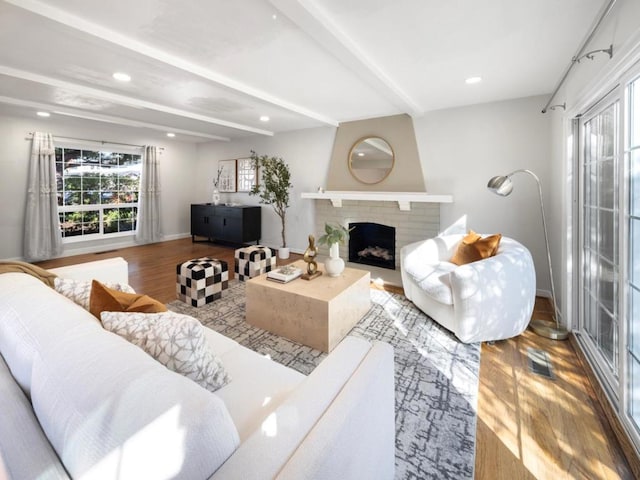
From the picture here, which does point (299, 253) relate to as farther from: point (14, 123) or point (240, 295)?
point (14, 123)

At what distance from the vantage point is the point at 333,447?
2.52ft

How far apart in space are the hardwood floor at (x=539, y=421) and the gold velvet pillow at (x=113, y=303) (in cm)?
165

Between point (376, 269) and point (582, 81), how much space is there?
309cm

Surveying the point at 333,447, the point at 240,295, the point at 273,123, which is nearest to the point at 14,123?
the point at 273,123

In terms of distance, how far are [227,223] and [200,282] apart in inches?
120

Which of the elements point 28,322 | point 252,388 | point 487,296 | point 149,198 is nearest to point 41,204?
point 149,198

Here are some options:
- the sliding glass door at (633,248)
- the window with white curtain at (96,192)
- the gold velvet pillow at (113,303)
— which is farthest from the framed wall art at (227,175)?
the sliding glass door at (633,248)

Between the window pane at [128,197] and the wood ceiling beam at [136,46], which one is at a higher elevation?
the wood ceiling beam at [136,46]

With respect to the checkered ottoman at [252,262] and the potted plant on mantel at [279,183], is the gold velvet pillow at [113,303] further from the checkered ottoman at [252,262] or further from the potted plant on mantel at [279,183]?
the potted plant on mantel at [279,183]

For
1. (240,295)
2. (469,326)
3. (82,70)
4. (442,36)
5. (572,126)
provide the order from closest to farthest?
1. (442,36)
2. (469,326)
3. (572,126)
4. (82,70)
5. (240,295)

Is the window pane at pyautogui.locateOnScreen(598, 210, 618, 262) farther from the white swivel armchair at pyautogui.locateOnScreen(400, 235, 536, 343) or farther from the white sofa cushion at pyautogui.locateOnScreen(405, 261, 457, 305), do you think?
the white sofa cushion at pyautogui.locateOnScreen(405, 261, 457, 305)

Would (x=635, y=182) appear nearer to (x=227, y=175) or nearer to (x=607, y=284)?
(x=607, y=284)

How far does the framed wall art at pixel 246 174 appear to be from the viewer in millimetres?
6230

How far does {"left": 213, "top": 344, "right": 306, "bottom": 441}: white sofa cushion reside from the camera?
1.10 metres
